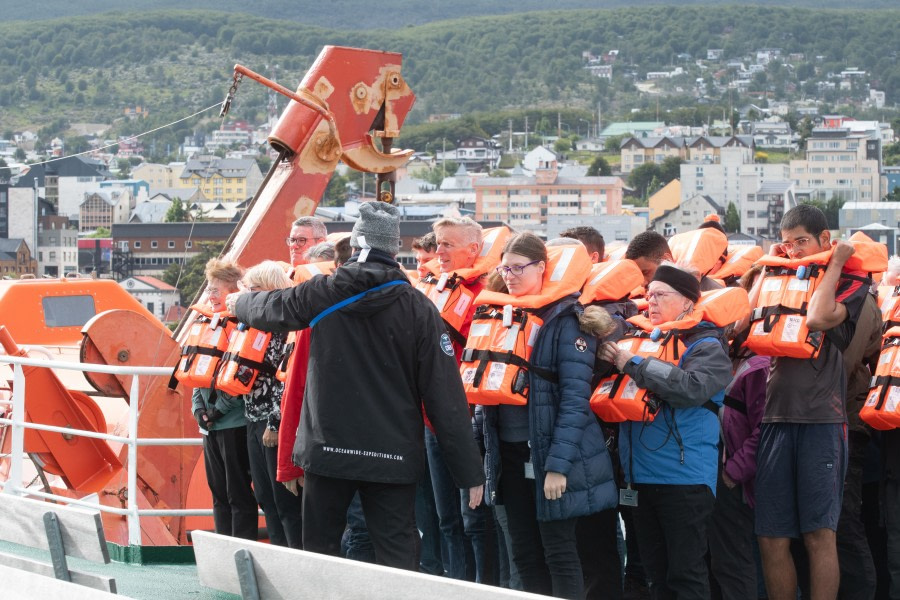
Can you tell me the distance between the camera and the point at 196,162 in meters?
193

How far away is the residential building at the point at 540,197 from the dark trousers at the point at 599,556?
157226mm

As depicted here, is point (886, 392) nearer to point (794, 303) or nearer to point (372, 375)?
point (794, 303)

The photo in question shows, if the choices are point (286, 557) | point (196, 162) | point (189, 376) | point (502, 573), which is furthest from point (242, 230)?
point (196, 162)

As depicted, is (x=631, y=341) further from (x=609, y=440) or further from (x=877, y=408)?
(x=877, y=408)

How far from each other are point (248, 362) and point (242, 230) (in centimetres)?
360

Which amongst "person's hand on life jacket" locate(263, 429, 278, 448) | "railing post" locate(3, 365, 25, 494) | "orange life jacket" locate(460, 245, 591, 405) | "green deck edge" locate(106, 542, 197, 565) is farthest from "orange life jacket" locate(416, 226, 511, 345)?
"railing post" locate(3, 365, 25, 494)

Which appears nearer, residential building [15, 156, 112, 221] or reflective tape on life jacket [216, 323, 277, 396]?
reflective tape on life jacket [216, 323, 277, 396]

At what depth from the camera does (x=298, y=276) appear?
20.2 ft

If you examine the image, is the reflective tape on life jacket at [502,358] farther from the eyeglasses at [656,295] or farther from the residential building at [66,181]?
the residential building at [66,181]

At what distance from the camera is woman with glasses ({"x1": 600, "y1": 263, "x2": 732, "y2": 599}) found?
4938mm

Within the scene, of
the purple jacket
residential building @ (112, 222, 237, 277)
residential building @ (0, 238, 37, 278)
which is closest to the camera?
the purple jacket

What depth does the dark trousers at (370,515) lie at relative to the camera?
462 cm

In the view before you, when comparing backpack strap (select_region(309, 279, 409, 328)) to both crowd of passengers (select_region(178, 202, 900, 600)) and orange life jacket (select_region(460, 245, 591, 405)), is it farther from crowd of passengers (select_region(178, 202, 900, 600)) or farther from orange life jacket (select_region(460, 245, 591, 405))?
orange life jacket (select_region(460, 245, 591, 405))

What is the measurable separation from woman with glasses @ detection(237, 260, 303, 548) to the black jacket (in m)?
0.90
